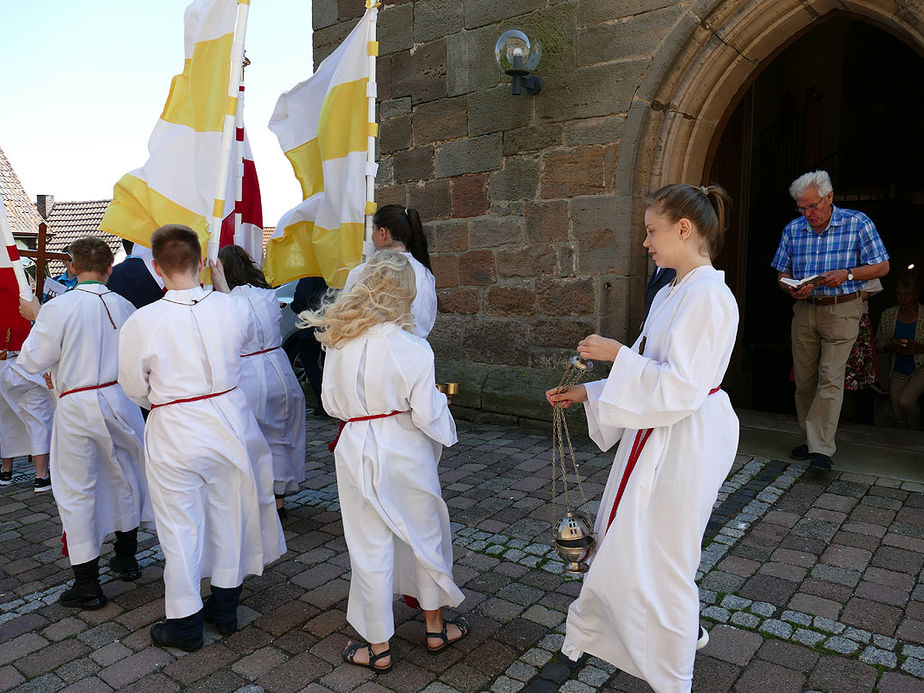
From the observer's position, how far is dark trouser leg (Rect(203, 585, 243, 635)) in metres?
3.02

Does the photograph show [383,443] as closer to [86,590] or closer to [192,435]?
[192,435]

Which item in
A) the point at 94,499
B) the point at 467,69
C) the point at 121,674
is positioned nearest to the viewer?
the point at 121,674

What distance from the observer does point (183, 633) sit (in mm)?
2877

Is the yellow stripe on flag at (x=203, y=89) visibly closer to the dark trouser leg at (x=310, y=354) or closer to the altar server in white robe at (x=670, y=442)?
the altar server in white robe at (x=670, y=442)

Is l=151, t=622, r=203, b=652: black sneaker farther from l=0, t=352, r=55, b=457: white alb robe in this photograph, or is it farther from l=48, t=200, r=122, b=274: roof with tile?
l=48, t=200, r=122, b=274: roof with tile

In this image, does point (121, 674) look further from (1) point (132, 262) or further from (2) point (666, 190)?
(2) point (666, 190)

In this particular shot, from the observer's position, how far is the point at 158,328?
9.39 ft

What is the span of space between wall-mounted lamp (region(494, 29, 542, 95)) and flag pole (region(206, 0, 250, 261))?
2789mm

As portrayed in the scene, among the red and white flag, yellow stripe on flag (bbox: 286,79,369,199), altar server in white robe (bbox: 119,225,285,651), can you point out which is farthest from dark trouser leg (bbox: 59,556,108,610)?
yellow stripe on flag (bbox: 286,79,369,199)

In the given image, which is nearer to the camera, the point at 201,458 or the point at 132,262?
the point at 201,458

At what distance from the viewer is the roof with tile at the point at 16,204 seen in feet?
57.4

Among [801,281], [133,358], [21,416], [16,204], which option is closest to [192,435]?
[133,358]

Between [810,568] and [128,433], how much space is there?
3.28 metres

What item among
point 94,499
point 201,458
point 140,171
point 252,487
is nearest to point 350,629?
point 252,487
